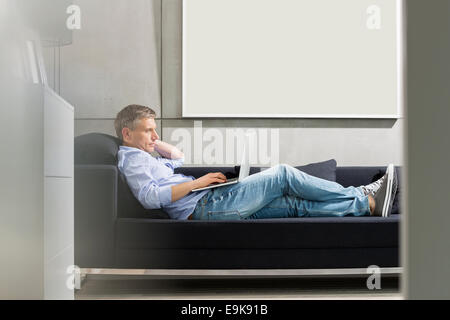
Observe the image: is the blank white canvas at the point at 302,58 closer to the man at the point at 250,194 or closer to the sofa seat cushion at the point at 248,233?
the man at the point at 250,194

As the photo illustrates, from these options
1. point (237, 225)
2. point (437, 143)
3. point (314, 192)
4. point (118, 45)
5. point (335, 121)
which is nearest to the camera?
point (437, 143)

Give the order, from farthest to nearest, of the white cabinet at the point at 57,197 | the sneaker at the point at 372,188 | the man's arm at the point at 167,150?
the man's arm at the point at 167,150, the sneaker at the point at 372,188, the white cabinet at the point at 57,197

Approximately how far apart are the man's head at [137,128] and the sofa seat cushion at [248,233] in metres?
0.28

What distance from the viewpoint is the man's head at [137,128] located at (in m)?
1.33

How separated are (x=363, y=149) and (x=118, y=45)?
894 mm

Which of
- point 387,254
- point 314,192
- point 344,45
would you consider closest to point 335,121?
point 344,45

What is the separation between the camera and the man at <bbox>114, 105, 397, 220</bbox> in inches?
46.9

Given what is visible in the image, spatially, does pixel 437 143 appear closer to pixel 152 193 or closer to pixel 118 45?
pixel 152 193

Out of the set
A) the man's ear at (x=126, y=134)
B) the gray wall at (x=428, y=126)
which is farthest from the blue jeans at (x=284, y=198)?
the gray wall at (x=428, y=126)

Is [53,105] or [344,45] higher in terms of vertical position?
[344,45]

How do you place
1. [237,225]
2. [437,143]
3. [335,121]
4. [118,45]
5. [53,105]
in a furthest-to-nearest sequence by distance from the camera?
[335,121] < [118,45] < [237,225] < [53,105] < [437,143]

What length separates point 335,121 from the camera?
5.52 ft

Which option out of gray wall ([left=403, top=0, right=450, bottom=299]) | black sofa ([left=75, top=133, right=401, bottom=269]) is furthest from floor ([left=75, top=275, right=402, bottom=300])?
gray wall ([left=403, top=0, right=450, bottom=299])

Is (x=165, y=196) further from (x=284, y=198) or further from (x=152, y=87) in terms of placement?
(x=152, y=87)
